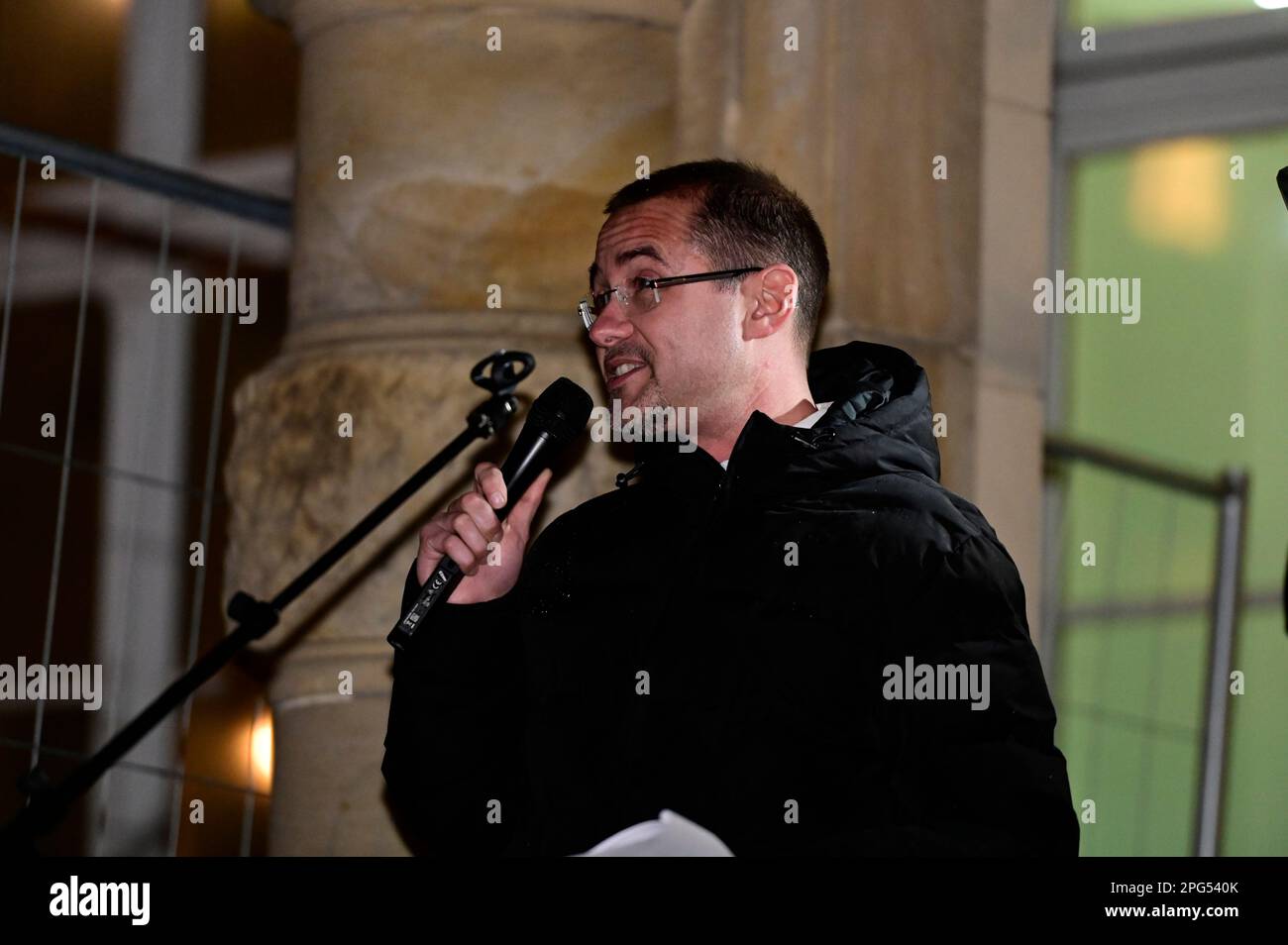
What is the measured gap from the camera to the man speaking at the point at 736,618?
2.34 m

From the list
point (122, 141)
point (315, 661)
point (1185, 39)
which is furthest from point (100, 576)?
point (1185, 39)

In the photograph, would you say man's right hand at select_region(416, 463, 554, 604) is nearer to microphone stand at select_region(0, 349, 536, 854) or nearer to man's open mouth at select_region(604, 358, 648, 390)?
microphone stand at select_region(0, 349, 536, 854)

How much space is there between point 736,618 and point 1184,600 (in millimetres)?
2750

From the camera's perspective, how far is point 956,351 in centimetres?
366

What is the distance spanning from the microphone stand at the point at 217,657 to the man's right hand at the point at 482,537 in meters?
0.06

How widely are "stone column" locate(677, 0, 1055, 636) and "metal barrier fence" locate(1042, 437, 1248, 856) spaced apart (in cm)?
97

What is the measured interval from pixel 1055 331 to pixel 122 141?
2.25m

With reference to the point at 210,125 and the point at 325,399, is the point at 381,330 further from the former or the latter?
the point at 210,125
